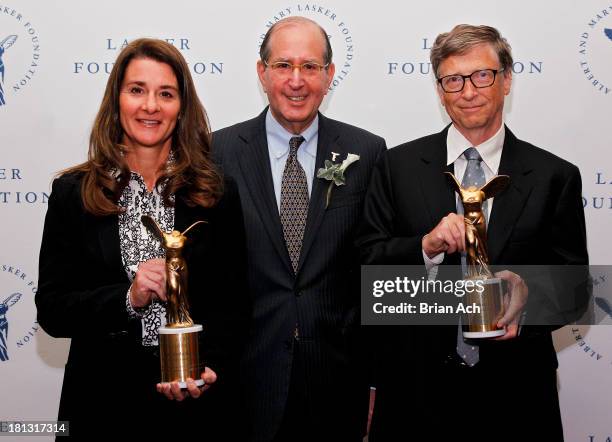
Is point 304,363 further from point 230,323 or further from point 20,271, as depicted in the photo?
point 20,271

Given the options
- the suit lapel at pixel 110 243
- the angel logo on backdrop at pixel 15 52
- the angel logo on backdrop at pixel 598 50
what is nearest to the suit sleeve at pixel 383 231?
the suit lapel at pixel 110 243

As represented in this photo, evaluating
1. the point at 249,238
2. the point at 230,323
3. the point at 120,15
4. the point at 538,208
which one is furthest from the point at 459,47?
the point at 120,15

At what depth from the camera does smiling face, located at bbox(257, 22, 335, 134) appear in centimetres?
257

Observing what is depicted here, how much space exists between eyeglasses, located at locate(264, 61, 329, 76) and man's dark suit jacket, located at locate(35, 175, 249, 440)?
644 mm

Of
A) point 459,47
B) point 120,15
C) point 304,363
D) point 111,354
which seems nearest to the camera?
point 111,354

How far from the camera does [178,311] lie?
199cm

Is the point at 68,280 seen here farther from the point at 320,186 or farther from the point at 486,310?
the point at 486,310

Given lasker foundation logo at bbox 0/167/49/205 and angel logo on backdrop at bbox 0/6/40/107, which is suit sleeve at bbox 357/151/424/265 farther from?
angel logo on backdrop at bbox 0/6/40/107

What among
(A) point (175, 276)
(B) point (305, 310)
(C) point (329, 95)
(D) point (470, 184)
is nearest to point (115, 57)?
(C) point (329, 95)

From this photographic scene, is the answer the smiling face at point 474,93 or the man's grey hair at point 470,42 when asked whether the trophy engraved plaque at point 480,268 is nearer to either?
the smiling face at point 474,93

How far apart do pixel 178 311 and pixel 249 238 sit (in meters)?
0.57

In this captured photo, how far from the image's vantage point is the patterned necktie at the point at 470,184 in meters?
2.27

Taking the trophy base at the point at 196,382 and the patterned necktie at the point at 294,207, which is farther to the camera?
the patterned necktie at the point at 294,207

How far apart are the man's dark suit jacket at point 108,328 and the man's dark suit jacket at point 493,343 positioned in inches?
20.9
